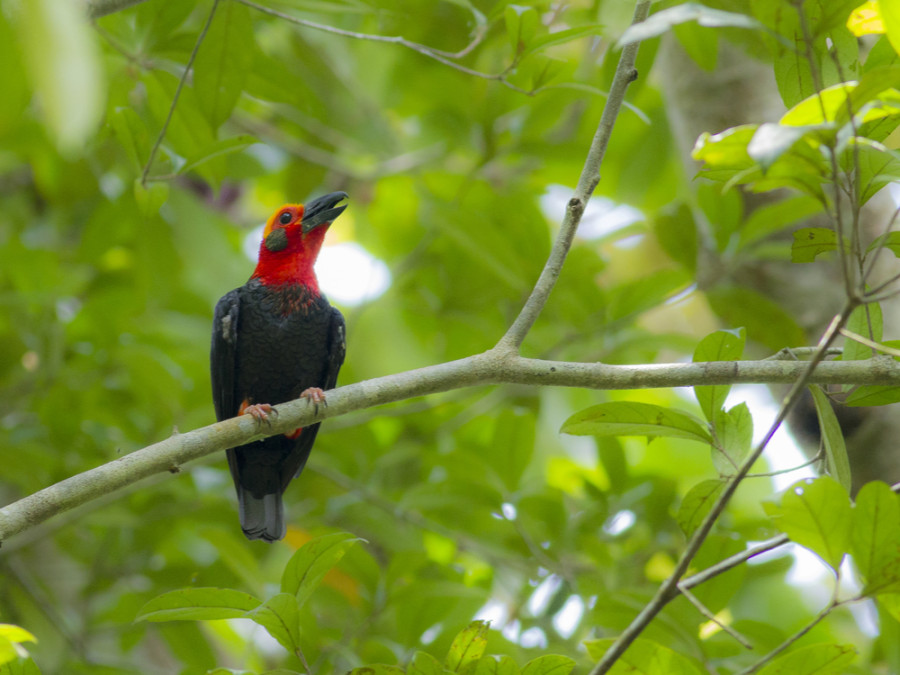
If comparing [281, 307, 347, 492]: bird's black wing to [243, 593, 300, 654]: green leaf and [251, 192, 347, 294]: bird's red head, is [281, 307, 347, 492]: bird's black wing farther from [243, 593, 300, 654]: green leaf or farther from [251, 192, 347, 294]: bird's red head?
[243, 593, 300, 654]: green leaf

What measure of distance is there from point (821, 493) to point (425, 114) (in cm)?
398

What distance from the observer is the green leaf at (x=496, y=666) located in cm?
210

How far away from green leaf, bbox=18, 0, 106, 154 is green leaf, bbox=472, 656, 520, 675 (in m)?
1.75

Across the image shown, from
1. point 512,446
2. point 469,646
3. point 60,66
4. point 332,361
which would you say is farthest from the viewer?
point 332,361

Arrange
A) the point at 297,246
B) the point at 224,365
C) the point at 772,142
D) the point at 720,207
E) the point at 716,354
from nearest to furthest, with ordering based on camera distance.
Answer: the point at 772,142, the point at 716,354, the point at 720,207, the point at 224,365, the point at 297,246

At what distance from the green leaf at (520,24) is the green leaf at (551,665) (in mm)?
1968

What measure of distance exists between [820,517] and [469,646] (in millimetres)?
947

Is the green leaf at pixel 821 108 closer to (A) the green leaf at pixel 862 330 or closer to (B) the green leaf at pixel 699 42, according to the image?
(A) the green leaf at pixel 862 330

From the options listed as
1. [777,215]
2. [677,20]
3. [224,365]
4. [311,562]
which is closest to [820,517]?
[677,20]

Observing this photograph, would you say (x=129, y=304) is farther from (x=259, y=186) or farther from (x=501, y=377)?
(x=501, y=377)

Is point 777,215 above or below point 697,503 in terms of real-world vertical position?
above

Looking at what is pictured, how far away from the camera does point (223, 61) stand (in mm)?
3090

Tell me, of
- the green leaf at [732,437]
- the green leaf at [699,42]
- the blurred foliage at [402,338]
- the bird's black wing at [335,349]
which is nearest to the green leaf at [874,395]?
the blurred foliage at [402,338]

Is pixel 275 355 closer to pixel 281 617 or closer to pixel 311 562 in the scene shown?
pixel 311 562
